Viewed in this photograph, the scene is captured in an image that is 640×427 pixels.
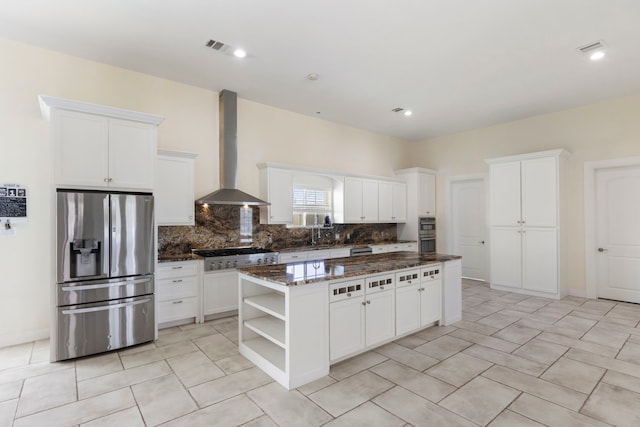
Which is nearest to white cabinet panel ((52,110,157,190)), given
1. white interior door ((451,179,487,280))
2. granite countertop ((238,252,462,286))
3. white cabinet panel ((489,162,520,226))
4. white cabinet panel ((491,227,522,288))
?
granite countertop ((238,252,462,286))

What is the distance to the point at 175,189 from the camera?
4246 mm

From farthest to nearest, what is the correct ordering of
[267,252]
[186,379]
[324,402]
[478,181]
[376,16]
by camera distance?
[478,181]
[267,252]
[376,16]
[186,379]
[324,402]

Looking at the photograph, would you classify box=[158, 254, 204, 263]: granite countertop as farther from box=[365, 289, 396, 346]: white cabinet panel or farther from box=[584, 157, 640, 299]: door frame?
box=[584, 157, 640, 299]: door frame

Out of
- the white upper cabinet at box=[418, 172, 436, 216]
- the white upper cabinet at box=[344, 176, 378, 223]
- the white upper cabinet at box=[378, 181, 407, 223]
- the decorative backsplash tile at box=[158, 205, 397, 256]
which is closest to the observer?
the decorative backsplash tile at box=[158, 205, 397, 256]

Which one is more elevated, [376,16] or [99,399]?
A: [376,16]

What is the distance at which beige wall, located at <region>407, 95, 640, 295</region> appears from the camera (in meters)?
5.00

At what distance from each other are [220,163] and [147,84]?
1375 millimetres

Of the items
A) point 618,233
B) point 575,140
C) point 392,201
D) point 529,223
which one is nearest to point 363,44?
point 392,201

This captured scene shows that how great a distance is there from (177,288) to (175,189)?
129cm

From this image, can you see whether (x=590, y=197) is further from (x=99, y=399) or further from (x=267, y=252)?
(x=99, y=399)

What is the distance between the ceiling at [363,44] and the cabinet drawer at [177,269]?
2.46m

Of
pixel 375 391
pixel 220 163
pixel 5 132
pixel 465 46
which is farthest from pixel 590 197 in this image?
pixel 5 132

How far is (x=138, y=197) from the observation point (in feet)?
11.2

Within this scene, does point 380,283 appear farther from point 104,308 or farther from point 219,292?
point 104,308
